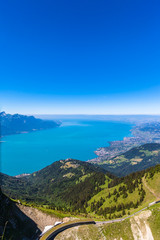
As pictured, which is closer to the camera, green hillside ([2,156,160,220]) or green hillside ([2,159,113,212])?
green hillside ([2,156,160,220])

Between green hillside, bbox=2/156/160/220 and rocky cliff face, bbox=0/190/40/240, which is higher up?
rocky cliff face, bbox=0/190/40/240

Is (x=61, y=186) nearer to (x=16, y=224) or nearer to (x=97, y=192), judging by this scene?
(x=97, y=192)

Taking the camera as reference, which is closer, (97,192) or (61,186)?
(97,192)

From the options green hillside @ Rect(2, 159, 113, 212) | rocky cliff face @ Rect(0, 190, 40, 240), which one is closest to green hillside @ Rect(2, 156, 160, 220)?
green hillside @ Rect(2, 159, 113, 212)

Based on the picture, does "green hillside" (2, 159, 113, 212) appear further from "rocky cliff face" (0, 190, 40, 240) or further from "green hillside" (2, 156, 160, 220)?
"rocky cliff face" (0, 190, 40, 240)

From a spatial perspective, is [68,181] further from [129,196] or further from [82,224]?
[82,224]

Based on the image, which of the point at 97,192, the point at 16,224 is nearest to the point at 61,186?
the point at 97,192

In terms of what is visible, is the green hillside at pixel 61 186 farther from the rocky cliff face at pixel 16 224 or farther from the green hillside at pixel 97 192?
the rocky cliff face at pixel 16 224

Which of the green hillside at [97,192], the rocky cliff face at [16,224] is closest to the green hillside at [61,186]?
the green hillside at [97,192]

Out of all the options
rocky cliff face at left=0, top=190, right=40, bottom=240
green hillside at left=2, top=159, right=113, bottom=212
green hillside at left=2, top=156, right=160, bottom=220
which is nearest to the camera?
rocky cliff face at left=0, top=190, right=40, bottom=240

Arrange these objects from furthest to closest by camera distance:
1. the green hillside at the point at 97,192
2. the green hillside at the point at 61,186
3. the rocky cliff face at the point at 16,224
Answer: the green hillside at the point at 61,186
the green hillside at the point at 97,192
the rocky cliff face at the point at 16,224
